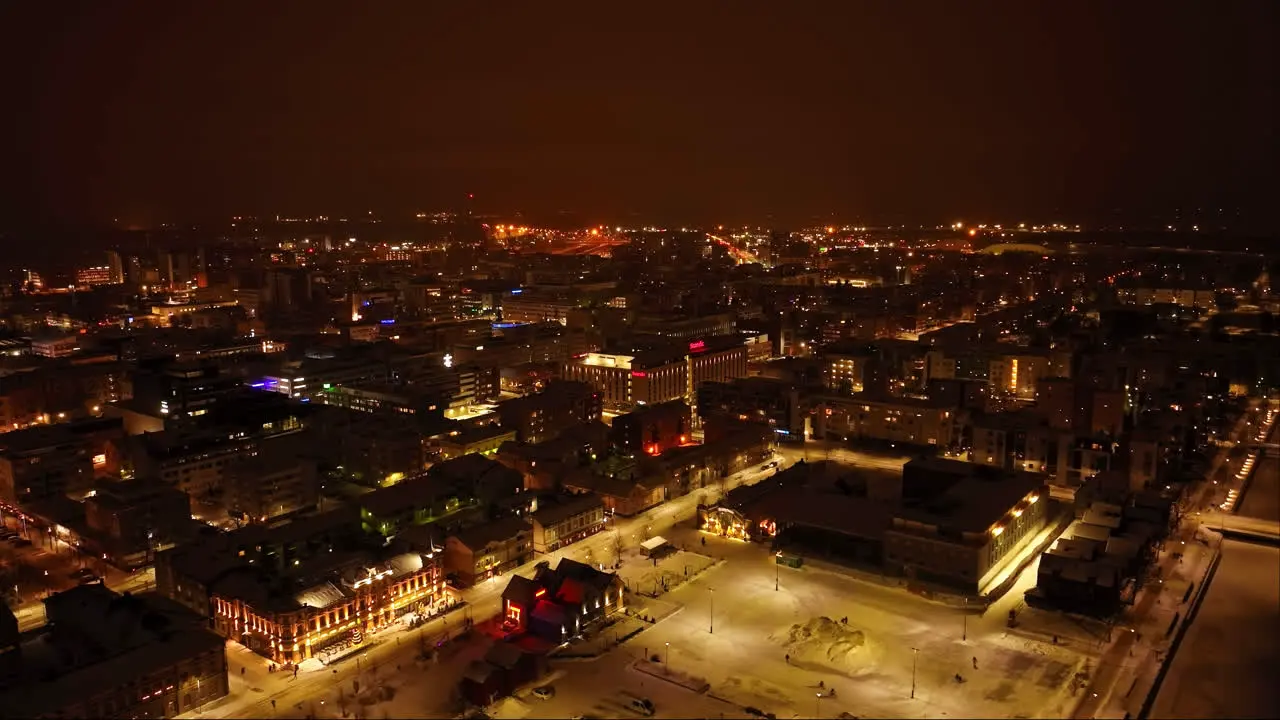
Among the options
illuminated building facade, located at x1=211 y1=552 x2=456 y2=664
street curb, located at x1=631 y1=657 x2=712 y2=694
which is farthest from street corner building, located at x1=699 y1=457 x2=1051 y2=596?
illuminated building facade, located at x1=211 y1=552 x2=456 y2=664

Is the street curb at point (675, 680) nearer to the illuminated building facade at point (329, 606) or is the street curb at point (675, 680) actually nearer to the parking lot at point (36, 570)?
the illuminated building facade at point (329, 606)

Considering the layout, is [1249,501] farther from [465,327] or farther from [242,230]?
[242,230]

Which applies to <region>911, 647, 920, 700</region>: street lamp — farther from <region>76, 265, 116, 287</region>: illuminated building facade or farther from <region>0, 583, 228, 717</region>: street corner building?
<region>76, 265, 116, 287</region>: illuminated building facade

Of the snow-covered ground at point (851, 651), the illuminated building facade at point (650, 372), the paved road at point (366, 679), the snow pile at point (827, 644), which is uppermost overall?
the illuminated building facade at point (650, 372)

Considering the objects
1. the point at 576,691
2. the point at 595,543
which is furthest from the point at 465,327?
the point at 576,691

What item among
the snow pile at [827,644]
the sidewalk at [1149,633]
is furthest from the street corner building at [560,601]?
the sidewalk at [1149,633]

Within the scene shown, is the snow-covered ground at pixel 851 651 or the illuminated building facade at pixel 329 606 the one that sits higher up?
the illuminated building facade at pixel 329 606

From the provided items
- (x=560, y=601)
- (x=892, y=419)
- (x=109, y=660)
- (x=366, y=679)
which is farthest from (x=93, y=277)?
(x=560, y=601)
